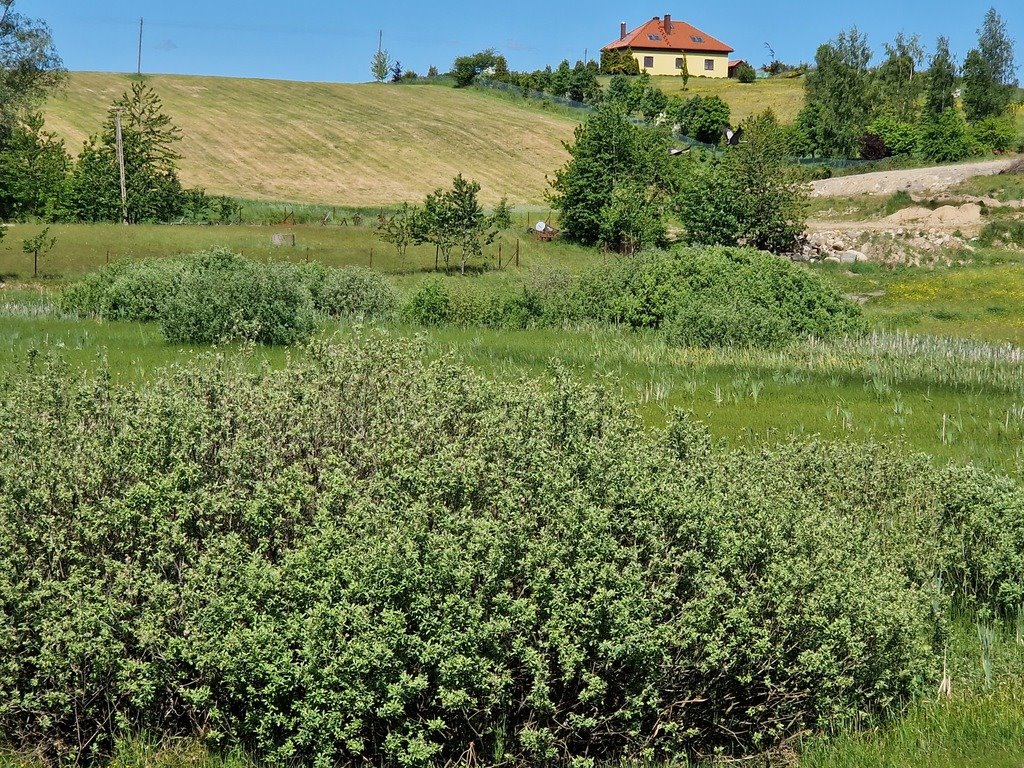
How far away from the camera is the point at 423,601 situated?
208 inches

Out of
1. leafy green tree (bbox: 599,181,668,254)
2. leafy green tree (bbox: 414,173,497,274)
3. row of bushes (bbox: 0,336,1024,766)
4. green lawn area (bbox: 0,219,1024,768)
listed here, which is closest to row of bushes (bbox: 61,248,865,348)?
green lawn area (bbox: 0,219,1024,768)

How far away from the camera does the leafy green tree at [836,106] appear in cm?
8588

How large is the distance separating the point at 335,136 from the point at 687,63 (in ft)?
227

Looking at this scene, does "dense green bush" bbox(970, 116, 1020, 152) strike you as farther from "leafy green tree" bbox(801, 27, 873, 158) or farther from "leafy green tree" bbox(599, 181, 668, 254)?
"leafy green tree" bbox(599, 181, 668, 254)

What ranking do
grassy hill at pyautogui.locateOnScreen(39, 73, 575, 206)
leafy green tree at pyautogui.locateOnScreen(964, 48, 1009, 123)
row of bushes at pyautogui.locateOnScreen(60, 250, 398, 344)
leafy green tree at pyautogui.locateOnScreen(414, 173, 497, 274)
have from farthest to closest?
leafy green tree at pyautogui.locateOnScreen(964, 48, 1009, 123) < grassy hill at pyautogui.locateOnScreen(39, 73, 575, 206) < leafy green tree at pyautogui.locateOnScreen(414, 173, 497, 274) < row of bushes at pyautogui.locateOnScreen(60, 250, 398, 344)

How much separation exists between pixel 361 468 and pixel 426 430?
1.74 ft

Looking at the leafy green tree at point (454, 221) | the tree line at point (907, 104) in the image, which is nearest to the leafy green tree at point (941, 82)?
the tree line at point (907, 104)

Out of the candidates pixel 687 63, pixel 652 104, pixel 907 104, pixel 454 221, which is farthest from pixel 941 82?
pixel 454 221

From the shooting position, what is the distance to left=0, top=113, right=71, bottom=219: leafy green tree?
4844cm

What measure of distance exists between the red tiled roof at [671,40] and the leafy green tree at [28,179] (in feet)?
321

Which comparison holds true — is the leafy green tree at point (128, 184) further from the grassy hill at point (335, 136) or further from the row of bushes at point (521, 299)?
the row of bushes at point (521, 299)

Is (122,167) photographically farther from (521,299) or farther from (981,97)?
(981,97)

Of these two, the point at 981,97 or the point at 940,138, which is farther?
the point at 981,97

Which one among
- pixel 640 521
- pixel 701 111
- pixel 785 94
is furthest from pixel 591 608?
pixel 785 94
